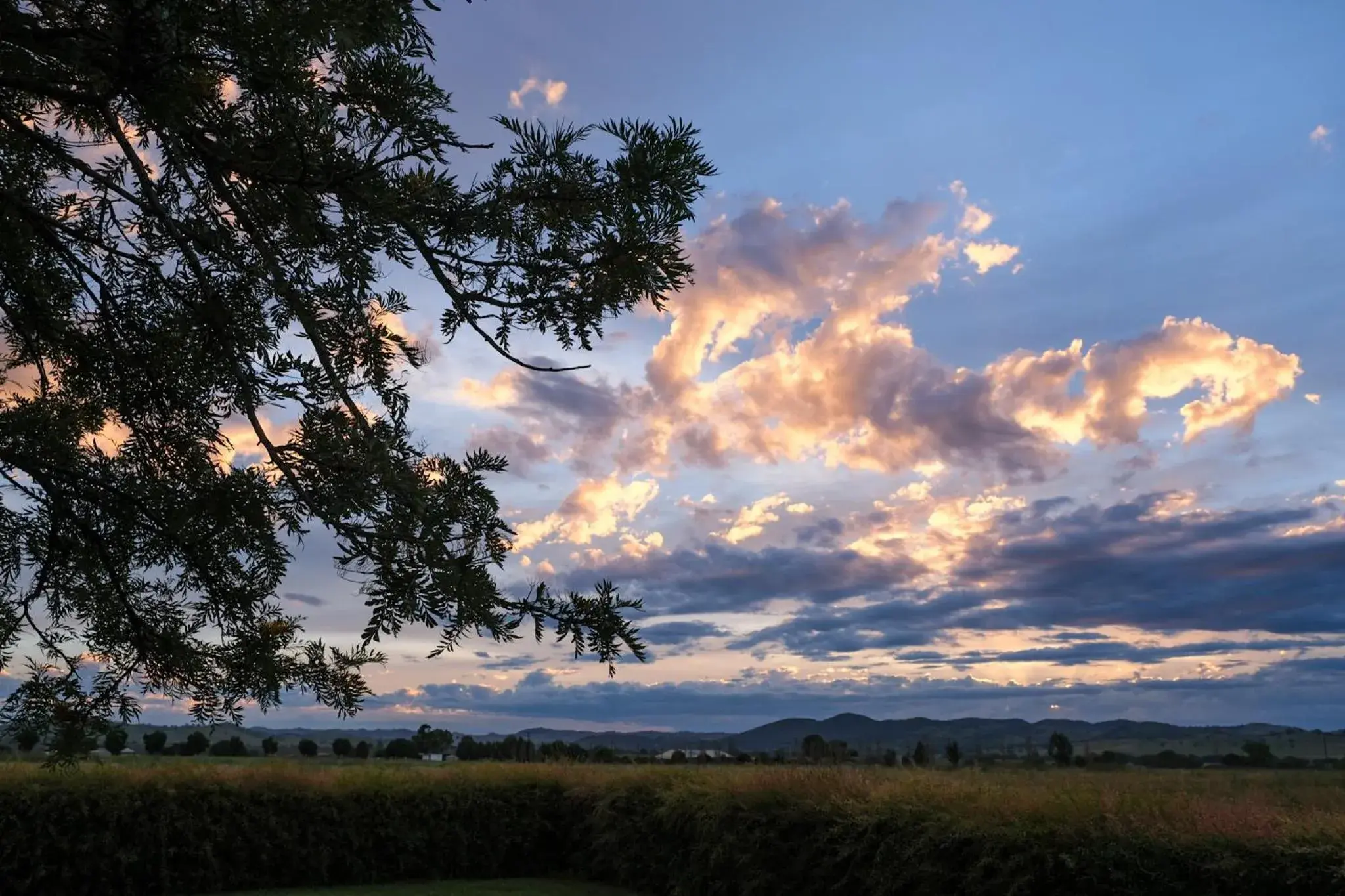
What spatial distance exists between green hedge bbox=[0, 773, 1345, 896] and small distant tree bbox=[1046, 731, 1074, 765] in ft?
18.9

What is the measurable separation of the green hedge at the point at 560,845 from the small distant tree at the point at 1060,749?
5764 mm

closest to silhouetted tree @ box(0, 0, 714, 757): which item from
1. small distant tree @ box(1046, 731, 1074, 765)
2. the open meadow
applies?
the open meadow

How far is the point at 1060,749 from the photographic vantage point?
14750 millimetres

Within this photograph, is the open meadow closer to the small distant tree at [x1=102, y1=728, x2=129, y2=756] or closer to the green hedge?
the green hedge

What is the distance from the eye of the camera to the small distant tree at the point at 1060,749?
14359mm

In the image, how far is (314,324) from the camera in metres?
4.21

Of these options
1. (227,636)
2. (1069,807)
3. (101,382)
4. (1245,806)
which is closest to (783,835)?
(1069,807)

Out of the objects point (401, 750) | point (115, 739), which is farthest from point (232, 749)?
point (115, 739)

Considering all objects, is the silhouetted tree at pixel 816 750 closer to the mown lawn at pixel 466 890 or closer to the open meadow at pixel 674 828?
the open meadow at pixel 674 828

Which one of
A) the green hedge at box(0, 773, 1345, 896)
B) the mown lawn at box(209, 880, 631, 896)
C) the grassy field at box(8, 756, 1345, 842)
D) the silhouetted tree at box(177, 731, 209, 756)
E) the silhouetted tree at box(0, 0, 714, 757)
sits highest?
the silhouetted tree at box(0, 0, 714, 757)

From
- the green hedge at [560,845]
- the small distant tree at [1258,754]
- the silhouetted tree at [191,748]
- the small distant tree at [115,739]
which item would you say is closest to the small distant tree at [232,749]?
the silhouetted tree at [191,748]

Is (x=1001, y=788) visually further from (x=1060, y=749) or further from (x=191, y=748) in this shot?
(x=191, y=748)

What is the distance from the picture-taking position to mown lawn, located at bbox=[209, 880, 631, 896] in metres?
13.0

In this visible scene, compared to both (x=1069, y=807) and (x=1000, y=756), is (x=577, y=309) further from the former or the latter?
(x=1000, y=756)
